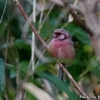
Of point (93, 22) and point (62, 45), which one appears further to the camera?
point (62, 45)

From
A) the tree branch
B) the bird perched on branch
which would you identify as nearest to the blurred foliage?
the bird perched on branch

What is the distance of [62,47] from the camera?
1.81 metres

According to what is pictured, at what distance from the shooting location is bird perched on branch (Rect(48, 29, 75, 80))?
1.70m

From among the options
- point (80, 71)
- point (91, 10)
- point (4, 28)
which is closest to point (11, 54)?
point (4, 28)

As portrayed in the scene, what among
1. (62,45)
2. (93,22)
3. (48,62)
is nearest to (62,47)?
(62,45)

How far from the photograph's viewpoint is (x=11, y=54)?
2.06 metres

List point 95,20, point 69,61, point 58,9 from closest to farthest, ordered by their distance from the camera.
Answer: point 95,20, point 69,61, point 58,9

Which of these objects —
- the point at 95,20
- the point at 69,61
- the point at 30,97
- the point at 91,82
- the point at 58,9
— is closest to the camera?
the point at 95,20

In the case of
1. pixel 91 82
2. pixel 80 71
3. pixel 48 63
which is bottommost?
pixel 91 82

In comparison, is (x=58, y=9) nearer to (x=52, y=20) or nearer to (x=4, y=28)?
(x=52, y=20)

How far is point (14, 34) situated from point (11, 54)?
283 mm

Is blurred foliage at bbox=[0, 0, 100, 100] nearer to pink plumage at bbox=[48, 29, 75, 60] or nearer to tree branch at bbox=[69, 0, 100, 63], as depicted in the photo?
pink plumage at bbox=[48, 29, 75, 60]

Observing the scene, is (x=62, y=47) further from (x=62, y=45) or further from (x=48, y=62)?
(x=48, y=62)

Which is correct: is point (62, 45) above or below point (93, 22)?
below
